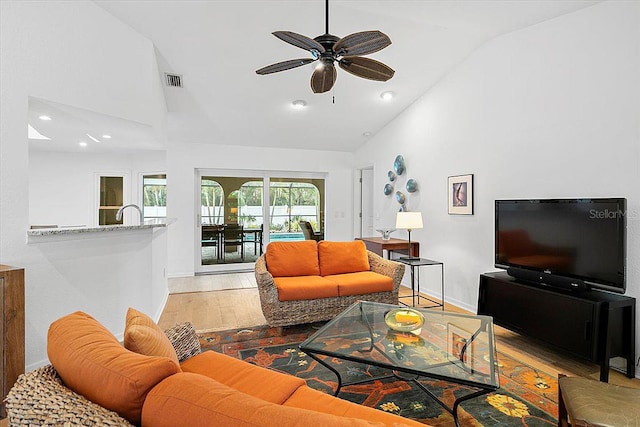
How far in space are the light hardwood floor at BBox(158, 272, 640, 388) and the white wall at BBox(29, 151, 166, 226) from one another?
1816mm

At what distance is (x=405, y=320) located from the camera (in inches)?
98.0

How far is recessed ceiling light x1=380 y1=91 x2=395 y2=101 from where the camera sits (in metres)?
4.98

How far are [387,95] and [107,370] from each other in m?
4.85

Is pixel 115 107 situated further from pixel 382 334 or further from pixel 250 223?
pixel 250 223

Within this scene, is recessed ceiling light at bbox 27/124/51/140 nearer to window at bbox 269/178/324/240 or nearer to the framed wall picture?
window at bbox 269/178/324/240

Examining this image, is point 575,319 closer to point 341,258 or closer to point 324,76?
point 341,258

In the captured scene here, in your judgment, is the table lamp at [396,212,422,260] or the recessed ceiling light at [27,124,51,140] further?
the table lamp at [396,212,422,260]

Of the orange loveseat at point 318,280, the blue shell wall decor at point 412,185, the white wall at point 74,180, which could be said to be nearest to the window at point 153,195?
the white wall at point 74,180

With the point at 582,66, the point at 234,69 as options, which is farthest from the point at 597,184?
the point at 234,69

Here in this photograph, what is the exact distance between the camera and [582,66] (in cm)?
302

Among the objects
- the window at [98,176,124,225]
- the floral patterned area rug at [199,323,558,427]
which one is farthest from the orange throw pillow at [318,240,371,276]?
the window at [98,176,124,225]

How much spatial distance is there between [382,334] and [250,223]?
4911mm

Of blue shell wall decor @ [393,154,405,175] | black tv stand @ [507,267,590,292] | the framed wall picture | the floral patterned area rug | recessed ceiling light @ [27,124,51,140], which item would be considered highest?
recessed ceiling light @ [27,124,51,140]

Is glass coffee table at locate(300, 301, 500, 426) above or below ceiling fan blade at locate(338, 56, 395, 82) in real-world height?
below
